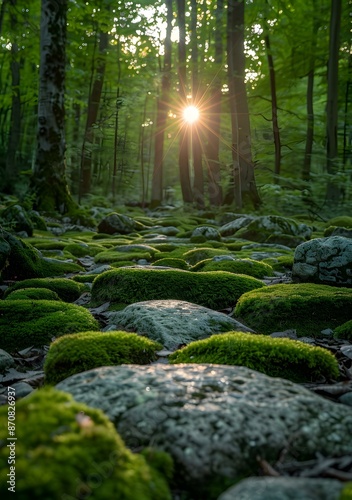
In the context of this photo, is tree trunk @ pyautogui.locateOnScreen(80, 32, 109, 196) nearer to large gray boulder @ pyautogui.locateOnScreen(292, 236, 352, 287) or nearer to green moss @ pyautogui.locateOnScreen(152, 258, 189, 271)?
green moss @ pyautogui.locateOnScreen(152, 258, 189, 271)

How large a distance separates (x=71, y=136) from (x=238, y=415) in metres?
31.9

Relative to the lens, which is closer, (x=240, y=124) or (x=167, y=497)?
(x=167, y=497)

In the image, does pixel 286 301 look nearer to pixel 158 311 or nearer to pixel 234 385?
pixel 158 311

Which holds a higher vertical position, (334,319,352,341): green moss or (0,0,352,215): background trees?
(0,0,352,215): background trees

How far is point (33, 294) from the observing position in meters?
4.64

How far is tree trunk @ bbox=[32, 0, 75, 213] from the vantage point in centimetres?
1312

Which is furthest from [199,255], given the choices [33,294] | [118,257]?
[33,294]

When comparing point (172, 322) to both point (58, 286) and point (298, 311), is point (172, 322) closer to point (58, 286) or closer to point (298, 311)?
point (298, 311)

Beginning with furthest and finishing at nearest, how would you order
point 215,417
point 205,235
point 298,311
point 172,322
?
point 205,235
point 298,311
point 172,322
point 215,417

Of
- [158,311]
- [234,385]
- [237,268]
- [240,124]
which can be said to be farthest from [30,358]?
[240,124]

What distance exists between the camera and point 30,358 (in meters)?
3.32

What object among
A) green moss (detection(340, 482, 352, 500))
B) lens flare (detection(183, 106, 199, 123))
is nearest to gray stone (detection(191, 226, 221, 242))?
green moss (detection(340, 482, 352, 500))

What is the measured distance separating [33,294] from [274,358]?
291 centimetres

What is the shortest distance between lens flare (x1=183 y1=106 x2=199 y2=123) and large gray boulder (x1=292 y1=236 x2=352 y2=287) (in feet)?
52.5
